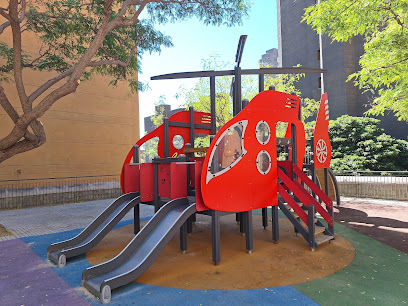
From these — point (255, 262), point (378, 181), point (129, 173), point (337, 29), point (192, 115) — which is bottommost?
point (255, 262)

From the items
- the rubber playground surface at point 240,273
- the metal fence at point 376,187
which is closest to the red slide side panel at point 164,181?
the rubber playground surface at point 240,273

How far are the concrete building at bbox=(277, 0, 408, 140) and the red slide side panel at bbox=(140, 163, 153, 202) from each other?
1653cm

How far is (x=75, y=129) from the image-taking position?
15961mm

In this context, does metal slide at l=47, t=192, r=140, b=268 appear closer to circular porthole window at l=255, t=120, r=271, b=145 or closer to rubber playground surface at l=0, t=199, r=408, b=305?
rubber playground surface at l=0, t=199, r=408, b=305

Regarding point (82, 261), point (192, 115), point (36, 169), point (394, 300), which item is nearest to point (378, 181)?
point (192, 115)

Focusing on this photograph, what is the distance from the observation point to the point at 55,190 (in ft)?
45.5

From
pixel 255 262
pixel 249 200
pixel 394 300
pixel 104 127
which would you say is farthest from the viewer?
pixel 104 127

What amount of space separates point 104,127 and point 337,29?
1315cm

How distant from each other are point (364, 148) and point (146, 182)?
51.4ft

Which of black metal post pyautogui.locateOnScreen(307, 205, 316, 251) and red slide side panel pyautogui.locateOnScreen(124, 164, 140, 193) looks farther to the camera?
red slide side panel pyautogui.locateOnScreen(124, 164, 140, 193)

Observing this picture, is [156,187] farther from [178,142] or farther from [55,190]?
[55,190]

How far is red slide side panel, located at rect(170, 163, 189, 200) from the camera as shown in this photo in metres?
5.96

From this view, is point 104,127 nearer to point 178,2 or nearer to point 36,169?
point 36,169

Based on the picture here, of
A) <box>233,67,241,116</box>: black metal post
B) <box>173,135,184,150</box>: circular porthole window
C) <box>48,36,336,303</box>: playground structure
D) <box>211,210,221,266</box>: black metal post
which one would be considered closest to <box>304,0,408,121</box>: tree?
<box>48,36,336,303</box>: playground structure
